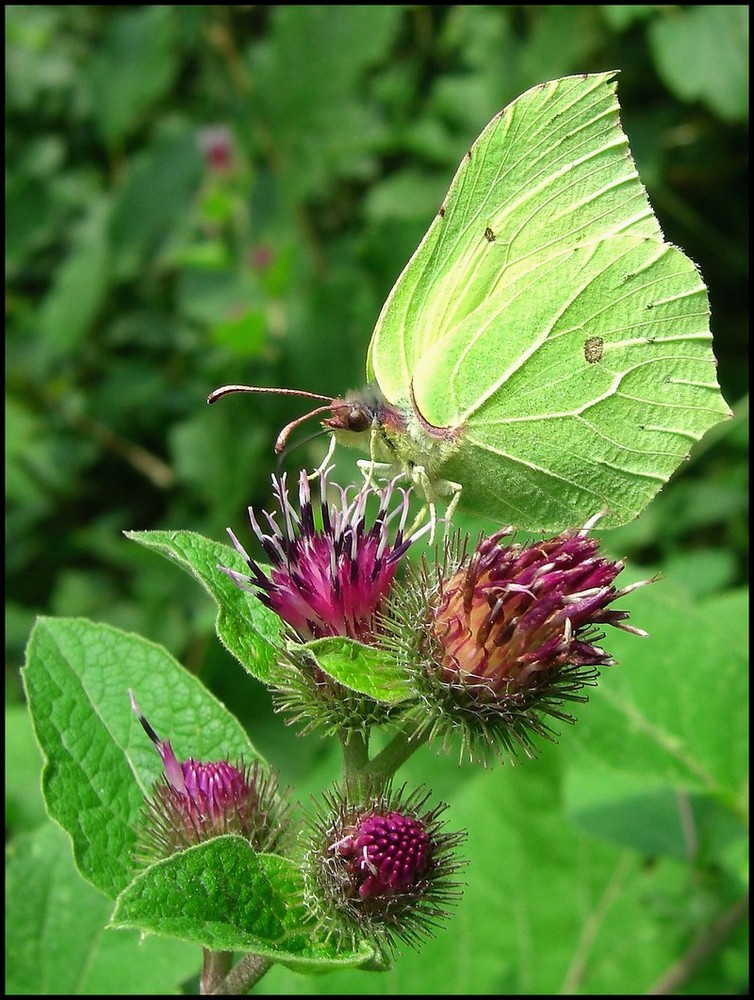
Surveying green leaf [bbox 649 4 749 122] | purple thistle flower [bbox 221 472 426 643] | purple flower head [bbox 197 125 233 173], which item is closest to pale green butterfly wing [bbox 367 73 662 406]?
purple thistle flower [bbox 221 472 426 643]

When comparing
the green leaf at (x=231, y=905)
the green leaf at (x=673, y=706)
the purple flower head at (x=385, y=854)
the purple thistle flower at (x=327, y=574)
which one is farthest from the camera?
the green leaf at (x=673, y=706)

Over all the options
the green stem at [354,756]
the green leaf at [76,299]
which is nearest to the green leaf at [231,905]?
the green stem at [354,756]

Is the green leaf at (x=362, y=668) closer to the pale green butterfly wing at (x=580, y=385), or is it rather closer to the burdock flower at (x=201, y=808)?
the burdock flower at (x=201, y=808)

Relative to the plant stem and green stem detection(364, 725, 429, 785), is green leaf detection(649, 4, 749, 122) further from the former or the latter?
the plant stem

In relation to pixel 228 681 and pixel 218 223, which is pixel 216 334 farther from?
pixel 228 681

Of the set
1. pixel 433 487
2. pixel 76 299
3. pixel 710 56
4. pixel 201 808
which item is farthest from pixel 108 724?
pixel 710 56

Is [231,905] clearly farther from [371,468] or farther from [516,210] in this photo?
[516,210]
